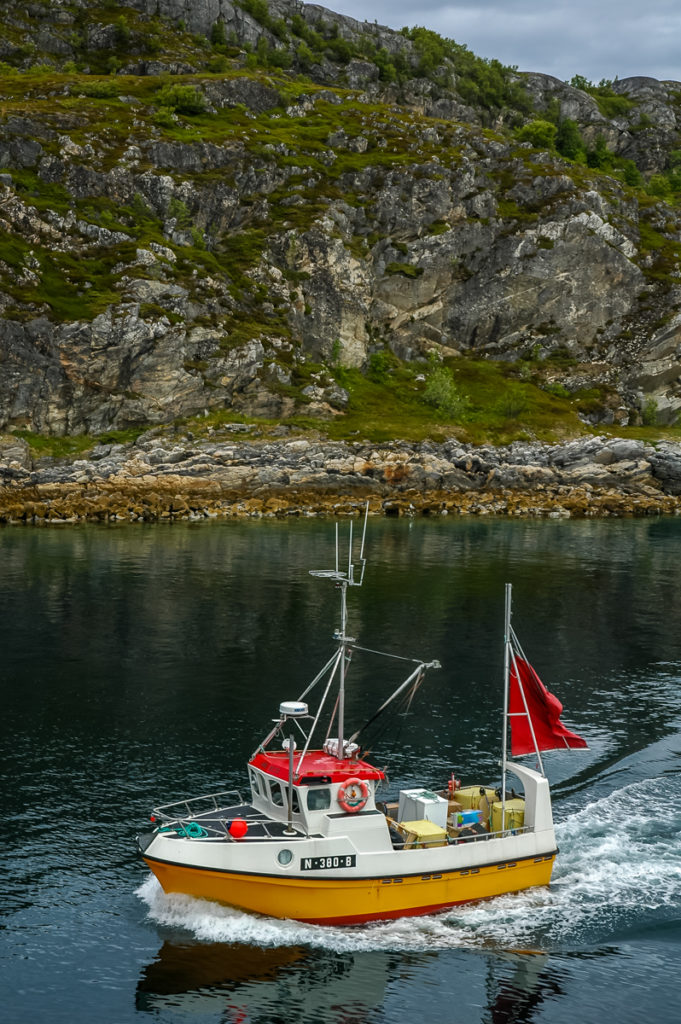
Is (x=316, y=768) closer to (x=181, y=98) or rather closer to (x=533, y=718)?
(x=533, y=718)

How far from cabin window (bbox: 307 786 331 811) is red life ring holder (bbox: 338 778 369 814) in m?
0.40

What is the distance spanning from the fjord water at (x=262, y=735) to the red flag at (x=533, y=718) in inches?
183

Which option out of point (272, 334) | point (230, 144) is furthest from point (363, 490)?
point (230, 144)

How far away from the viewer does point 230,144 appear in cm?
18875

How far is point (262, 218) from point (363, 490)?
7317 centimetres

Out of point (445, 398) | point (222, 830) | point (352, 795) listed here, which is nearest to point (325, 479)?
point (445, 398)

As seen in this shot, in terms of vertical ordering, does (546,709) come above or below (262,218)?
below

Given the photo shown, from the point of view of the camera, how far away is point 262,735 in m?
45.9

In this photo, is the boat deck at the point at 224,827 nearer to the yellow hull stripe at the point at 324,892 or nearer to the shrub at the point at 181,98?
the yellow hull stripe at the point at 324,892

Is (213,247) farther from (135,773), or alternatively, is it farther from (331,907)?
(331,907)

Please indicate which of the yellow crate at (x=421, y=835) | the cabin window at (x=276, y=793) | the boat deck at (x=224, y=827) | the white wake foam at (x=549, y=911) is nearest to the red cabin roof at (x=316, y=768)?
the cabin window at (x=276, y=793)

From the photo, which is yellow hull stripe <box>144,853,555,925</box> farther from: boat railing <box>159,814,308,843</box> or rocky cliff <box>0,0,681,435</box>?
rocky cliff <box>0,0,681,435</box>

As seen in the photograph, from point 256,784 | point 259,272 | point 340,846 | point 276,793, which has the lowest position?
point 340,846

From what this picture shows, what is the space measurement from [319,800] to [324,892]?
2.75 metres
